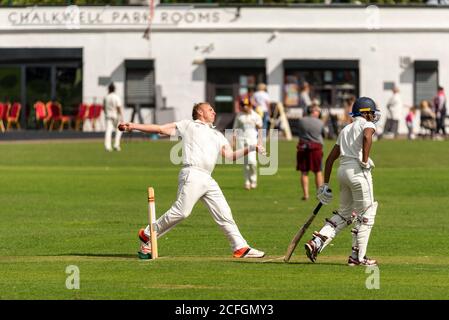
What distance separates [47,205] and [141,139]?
83.7 feet

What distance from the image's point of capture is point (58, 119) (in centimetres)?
5922

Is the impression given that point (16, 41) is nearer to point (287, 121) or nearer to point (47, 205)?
point (287, 121)

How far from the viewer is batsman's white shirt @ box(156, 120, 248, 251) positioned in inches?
668

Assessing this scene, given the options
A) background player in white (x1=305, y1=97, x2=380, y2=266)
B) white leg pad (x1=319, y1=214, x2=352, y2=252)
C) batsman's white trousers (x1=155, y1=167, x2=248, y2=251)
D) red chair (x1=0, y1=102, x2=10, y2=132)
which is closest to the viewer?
background player in white (x1=305, y1=97, x2=380, y2=266)

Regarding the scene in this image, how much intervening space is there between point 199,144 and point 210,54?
145 ft

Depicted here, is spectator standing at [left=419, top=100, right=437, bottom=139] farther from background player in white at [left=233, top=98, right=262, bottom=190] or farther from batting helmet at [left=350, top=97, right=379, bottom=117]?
batting helmet at [left=350, top=97, right=379, bottom=117]

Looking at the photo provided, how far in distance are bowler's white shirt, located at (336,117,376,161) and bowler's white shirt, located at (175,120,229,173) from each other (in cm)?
154

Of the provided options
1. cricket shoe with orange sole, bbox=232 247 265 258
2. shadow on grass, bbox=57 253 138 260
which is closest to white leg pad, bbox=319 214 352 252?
cricket shoe with orange sole, bbox=232 247 265 258

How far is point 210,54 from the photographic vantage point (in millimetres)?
61094

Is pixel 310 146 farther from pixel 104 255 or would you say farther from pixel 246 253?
pixel 246 253

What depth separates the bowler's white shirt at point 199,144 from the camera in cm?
1703

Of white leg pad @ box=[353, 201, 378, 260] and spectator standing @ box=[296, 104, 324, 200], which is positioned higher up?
spectator standing @ box=[296, 104, 324, 200]

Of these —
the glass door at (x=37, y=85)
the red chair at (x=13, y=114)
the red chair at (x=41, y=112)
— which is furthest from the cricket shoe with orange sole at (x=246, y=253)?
the glass door at (x=37, y=85)

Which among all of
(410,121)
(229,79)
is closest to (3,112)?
(229,79)
